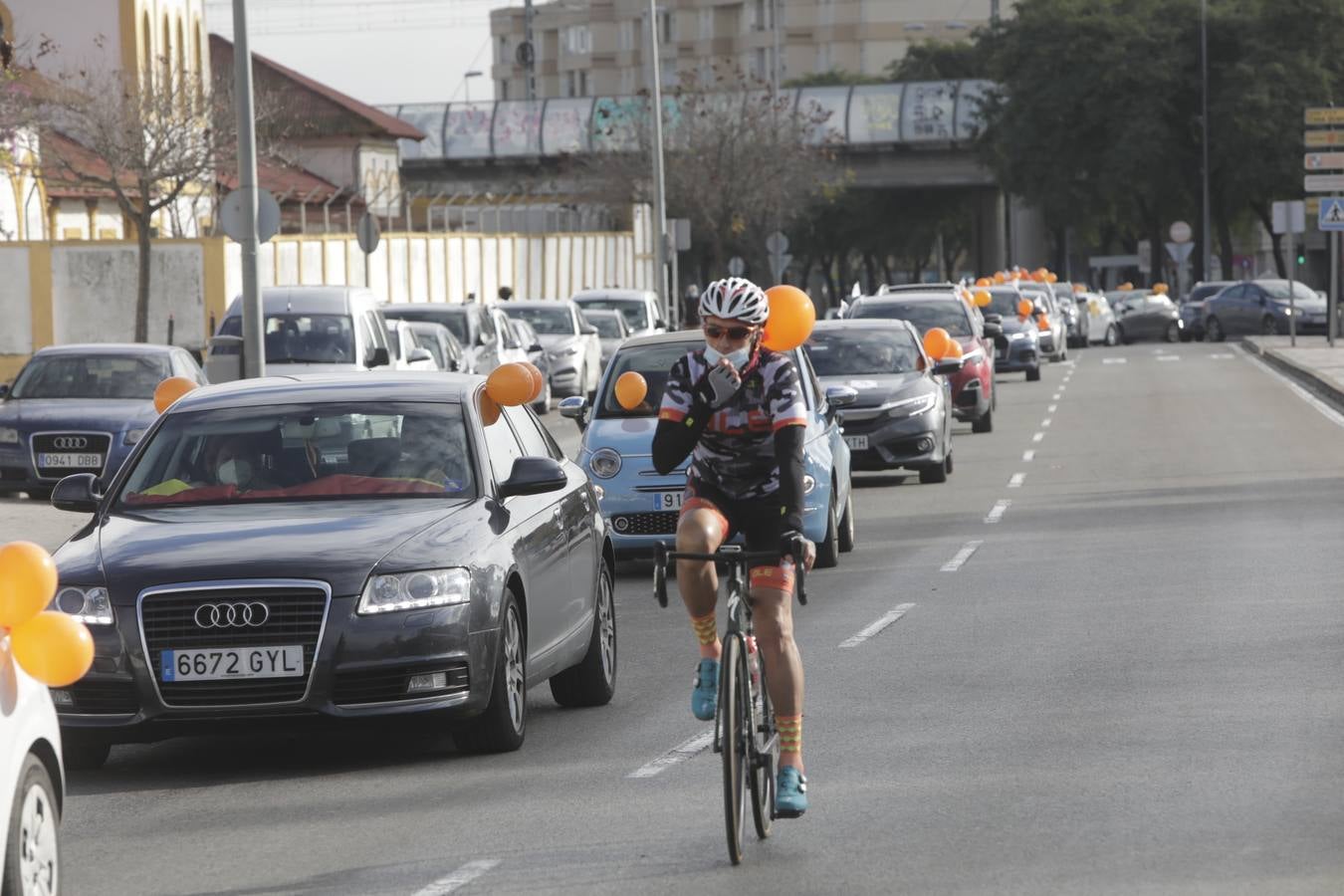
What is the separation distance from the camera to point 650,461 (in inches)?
642

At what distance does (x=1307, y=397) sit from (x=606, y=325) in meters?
13.3

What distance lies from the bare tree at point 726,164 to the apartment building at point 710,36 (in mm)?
53235

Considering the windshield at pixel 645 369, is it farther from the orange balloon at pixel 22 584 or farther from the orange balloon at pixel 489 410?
the orange balloon at pixel 22 584

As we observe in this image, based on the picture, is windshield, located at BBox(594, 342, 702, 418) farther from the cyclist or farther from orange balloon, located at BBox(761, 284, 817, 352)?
Answer: the cyclist

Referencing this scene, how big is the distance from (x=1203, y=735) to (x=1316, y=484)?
12.8 m

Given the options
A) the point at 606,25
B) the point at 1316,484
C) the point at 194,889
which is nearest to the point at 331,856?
the point at 194,889

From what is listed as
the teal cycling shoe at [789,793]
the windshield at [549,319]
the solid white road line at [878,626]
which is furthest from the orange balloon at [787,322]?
the windshield at [549,319]

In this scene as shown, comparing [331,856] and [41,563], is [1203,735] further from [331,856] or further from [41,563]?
[41,563]

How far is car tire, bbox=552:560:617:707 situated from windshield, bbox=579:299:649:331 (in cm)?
3568

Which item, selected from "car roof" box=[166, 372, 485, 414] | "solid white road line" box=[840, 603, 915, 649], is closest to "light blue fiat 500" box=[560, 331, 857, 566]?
"solid white road line" box=[840, 603, 915, 649]

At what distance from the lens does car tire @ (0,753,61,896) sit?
19.7ft

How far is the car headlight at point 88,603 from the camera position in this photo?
8836 mm

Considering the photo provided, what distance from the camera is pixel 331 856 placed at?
7.66 metres

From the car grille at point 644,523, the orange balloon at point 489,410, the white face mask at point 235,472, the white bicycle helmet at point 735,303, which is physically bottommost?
the car grille at point 644,523
